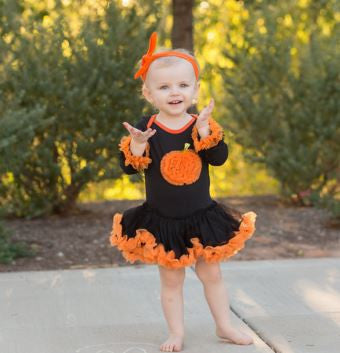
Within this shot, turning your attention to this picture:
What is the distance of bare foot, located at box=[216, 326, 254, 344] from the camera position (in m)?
3.79

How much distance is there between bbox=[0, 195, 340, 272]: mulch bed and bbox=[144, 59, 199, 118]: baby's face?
84.7 inches

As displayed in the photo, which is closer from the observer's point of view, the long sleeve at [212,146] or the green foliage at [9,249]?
the long sleeve at [212,146]

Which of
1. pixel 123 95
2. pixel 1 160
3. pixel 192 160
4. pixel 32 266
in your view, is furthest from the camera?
pixel 123 95

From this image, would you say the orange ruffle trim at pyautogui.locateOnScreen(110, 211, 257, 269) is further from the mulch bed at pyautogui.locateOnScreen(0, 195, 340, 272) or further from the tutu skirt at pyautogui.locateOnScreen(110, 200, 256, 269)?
the mulch bed at pyautogui.locateOnScreen(0, 195, 340, 272)

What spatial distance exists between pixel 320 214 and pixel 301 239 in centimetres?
105

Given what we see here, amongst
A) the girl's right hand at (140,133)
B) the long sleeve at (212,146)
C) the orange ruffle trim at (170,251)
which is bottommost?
the orange ruffle trim at (170,251)

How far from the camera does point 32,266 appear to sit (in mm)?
5641

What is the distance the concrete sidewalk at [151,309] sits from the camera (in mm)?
3844

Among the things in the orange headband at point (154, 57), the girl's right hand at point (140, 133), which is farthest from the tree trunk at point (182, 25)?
the girl's right hand at point (140, 133)

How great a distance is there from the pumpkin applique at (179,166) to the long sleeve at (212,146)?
0.18 ft

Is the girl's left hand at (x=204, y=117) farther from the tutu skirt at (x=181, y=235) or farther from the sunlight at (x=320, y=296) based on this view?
the sunlight at (x=320, y=296)

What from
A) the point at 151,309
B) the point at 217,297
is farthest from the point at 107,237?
the point at 217,297

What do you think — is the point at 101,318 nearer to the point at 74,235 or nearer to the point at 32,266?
the point at 32,266

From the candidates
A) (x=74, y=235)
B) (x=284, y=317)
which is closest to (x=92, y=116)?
(x=74, y=235)
